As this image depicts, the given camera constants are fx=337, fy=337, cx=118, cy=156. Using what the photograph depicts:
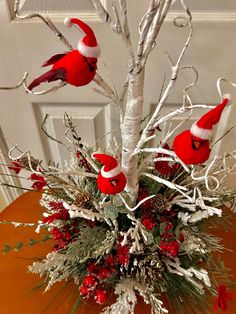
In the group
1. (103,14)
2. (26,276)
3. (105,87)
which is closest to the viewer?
(103,14)

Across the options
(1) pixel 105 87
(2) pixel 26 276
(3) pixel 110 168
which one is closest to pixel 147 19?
(1) pixel 105 87

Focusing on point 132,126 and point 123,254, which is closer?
point 132,126

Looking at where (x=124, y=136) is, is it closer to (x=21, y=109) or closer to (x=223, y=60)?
(x=223, y=60)

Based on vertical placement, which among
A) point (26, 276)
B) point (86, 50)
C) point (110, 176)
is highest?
point (86, 50)

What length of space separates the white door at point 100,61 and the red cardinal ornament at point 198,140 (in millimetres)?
296

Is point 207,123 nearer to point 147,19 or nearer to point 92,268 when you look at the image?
point 147,19

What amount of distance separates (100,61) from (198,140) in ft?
1.44

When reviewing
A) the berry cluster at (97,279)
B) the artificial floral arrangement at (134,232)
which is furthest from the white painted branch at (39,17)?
the berry cluster at (97,279)

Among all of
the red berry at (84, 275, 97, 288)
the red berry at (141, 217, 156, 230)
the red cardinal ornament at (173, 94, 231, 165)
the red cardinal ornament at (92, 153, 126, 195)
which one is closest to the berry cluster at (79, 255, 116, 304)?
the red berry at (84, 275, 97, 288)

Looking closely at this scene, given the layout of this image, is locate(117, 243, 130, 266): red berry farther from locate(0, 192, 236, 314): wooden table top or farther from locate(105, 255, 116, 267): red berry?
locate(0, 192, 236, 314): wooden table top

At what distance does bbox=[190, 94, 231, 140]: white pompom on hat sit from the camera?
1.44 feet

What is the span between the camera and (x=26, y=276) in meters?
0.81

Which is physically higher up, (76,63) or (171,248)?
(76,63)

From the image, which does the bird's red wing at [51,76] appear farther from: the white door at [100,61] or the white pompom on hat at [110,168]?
the white door at [100,61]
